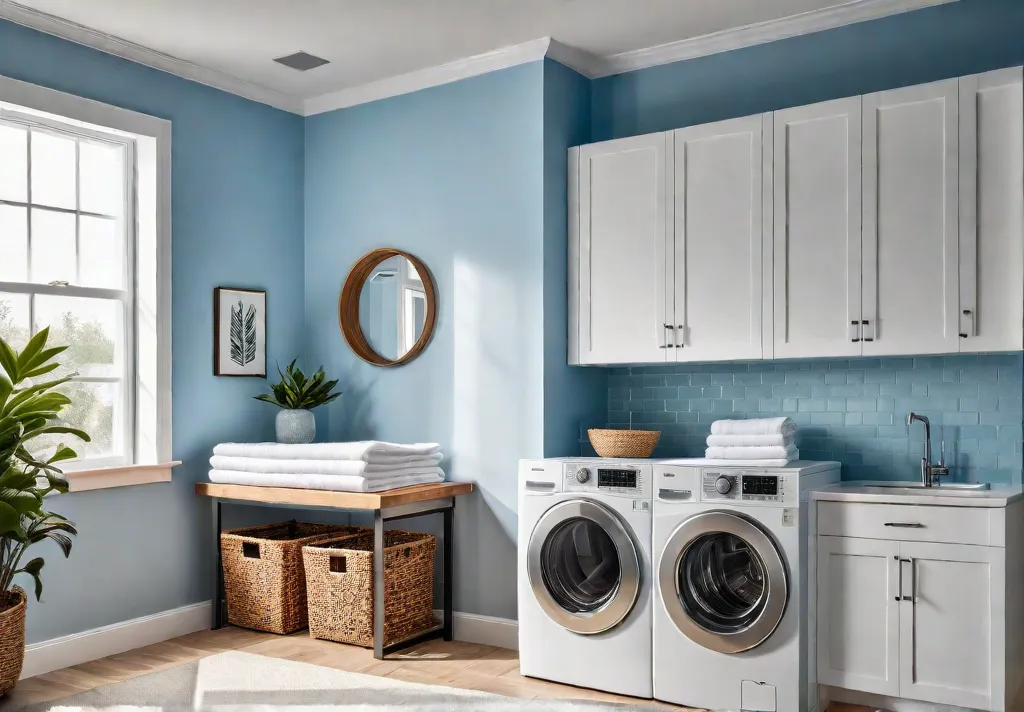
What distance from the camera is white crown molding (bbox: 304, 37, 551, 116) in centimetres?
413

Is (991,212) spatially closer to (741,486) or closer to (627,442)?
(741,486)

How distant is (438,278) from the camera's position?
4445 millimetres

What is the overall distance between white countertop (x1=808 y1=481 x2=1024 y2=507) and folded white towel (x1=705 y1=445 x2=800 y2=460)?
0.62 feet

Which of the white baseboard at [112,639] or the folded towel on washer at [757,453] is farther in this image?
the white baseboard at [112,639]

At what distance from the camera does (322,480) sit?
404 cm

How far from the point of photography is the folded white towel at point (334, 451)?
3947mm

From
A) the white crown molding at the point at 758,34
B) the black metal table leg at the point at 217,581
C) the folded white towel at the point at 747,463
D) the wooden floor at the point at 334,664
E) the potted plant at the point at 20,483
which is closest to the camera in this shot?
the potted plant at the point at 20,483

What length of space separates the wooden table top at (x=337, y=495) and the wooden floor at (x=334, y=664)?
0.64m

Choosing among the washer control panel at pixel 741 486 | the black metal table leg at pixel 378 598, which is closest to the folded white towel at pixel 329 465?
the black metal table leg at pixel 378 598

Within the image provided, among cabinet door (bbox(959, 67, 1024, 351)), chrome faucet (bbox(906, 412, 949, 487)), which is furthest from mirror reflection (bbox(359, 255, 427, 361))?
cabinet door (bbox(959, 67, 1024, 351))

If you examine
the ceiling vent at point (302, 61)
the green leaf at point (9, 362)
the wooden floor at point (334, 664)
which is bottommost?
the wooden floor at point (334, 664)

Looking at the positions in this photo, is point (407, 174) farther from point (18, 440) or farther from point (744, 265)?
point (18, 440)

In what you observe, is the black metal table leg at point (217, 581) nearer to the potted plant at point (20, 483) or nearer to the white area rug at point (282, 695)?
the white area rug at point (282, 695)

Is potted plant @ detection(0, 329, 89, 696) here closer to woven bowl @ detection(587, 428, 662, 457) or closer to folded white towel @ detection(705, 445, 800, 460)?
woven bowl @ detection(587, 428, 662, 457)
